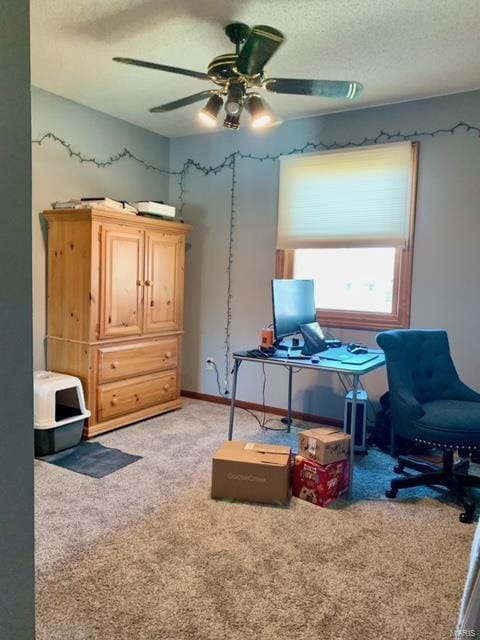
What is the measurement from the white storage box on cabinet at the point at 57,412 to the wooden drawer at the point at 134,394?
0.66 ft

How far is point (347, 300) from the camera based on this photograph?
403cm

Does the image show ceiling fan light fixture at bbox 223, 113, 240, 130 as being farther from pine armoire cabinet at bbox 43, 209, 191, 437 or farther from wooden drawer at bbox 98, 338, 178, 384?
wooden drawer at bbox 98, 338, 178, 384

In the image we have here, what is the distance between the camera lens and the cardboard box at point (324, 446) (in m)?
2.58

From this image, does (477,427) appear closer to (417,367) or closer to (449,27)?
(417,367)

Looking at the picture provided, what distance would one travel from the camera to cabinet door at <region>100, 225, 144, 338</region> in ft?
11.8

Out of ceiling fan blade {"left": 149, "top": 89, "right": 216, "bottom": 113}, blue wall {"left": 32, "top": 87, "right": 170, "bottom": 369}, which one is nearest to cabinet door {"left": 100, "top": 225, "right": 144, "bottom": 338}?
blue wall {"left": 32, "top": 87, "right": 170, "bottom": 369}

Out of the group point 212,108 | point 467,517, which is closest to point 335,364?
point 467,517

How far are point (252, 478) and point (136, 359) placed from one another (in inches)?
67.2

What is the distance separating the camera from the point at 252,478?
2.59 m

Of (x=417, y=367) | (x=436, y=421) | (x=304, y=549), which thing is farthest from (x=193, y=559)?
(x=417, y=367)

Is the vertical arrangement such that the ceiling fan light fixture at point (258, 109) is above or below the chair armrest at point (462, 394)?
above

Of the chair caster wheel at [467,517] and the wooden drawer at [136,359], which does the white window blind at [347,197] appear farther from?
the chair caster wheel at [467,517]

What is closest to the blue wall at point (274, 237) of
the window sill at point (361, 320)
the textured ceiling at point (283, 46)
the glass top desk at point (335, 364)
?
the window sill at point (361, 320)

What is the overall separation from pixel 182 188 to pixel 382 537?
371 centimetres
